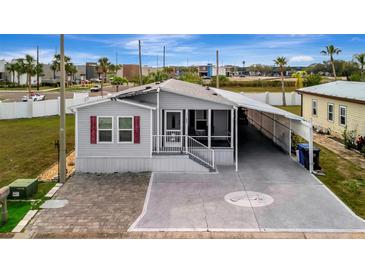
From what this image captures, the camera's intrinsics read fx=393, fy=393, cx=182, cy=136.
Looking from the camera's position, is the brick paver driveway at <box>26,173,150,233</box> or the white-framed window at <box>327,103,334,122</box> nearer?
the brick paver driveway at <box>26,173,150,233</box>

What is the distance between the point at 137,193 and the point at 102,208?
59.6 inches

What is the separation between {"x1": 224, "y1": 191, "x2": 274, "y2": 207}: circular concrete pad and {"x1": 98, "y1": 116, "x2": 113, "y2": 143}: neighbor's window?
5.11m

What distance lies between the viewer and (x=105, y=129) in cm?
1411

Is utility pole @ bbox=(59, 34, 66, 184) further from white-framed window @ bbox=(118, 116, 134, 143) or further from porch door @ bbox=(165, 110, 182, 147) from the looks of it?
porch door @ bbox=(165, 110, 182, 147)

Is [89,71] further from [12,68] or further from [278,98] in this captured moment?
[278,98]

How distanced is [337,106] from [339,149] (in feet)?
11.3

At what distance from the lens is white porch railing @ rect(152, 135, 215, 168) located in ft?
47.4

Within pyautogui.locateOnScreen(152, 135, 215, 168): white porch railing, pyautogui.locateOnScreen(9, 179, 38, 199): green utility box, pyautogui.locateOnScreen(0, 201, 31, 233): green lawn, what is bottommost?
pyautogui.locateOnScreen(0, 201, 31, 233): green lawn

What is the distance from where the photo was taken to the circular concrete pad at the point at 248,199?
10.6m

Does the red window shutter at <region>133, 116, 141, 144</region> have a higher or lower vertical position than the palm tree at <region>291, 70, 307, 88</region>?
lower

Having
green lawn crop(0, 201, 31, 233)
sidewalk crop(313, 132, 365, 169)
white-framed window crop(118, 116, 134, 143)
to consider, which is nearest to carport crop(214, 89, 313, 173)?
sidewalk crop(313, 132, 365, 169)

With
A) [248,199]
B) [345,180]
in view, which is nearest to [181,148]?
[248,199]
